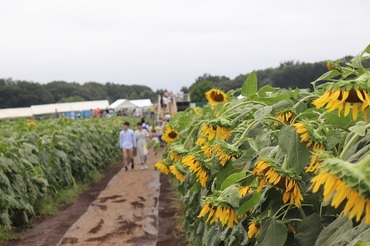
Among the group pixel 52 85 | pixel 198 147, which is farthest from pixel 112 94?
pixel 198 147

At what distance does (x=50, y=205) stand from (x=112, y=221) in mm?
1229

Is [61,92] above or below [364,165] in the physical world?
above

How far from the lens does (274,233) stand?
1.47 meters

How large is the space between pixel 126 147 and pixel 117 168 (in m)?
1.24

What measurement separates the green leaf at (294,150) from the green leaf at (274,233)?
23 centimetres

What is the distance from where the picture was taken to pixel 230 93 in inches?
130

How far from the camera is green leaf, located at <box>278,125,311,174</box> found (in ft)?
4.32

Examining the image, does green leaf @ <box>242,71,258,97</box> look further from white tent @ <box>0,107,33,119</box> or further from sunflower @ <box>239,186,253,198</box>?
white tent @ <box>0,107,33,119</box>

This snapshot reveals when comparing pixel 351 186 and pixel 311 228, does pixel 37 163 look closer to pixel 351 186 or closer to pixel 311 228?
pixel 311 228

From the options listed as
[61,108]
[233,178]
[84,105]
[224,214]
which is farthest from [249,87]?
[84,105]

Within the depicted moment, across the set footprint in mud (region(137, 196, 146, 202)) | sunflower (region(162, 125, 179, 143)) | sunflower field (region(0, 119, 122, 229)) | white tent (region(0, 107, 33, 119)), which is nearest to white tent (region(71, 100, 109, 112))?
white tent (region(0, 107, 33, 119))

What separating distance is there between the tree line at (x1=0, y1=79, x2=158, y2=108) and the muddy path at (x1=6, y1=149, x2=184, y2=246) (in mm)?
61645

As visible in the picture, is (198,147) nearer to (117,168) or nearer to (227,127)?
(227,127)

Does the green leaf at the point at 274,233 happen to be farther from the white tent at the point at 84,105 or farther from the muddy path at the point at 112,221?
the white tent at the point at 84,105
